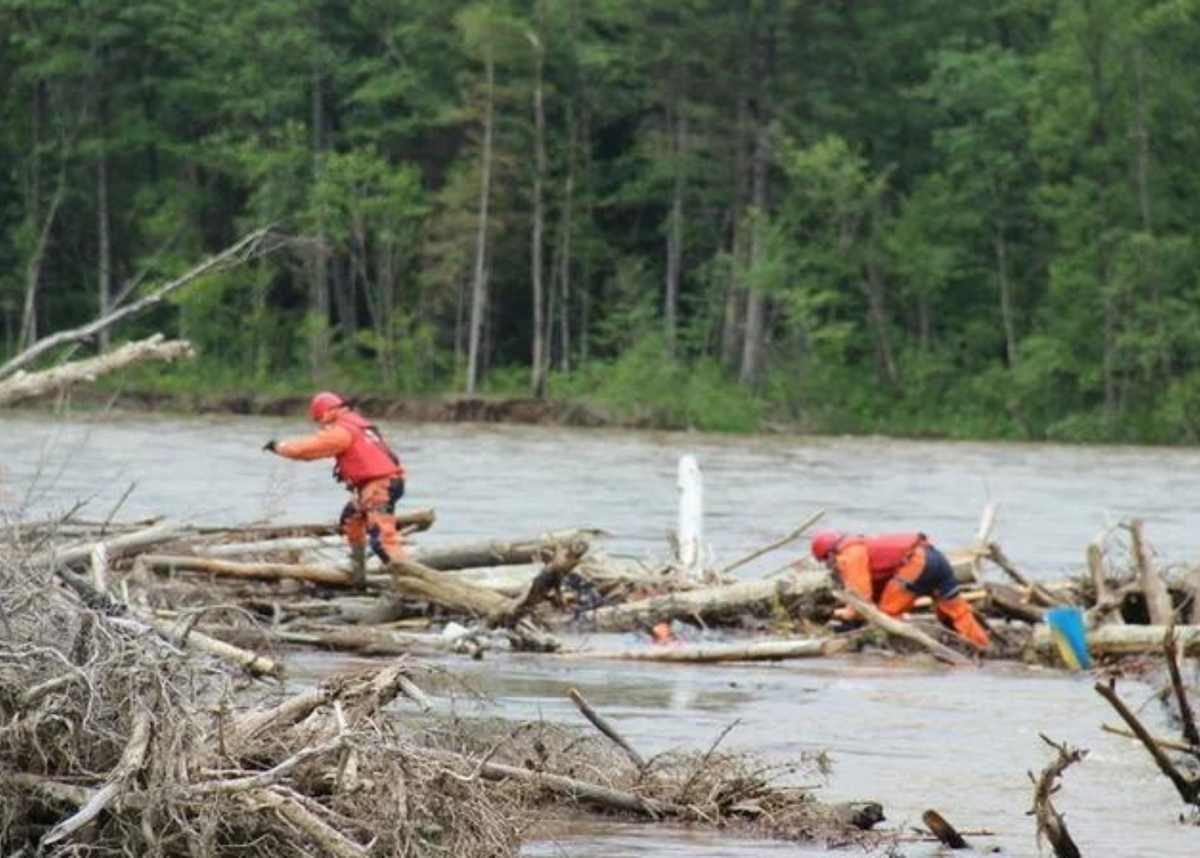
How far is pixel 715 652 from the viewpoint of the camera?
18.8 meters

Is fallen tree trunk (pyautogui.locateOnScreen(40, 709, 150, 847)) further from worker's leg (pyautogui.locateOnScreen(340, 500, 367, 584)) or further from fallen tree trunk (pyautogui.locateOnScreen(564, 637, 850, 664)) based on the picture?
worker's leg (pyautogui.locateOnScreen(340, 500, 367, 584))

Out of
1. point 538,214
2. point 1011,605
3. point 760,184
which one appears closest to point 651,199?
point 760,184

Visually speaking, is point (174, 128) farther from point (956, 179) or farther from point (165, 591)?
point (165, 591)

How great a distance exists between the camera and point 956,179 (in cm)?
7219

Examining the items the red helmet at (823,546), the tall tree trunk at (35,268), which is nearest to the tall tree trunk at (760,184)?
the tall tree trunk at (35,268)

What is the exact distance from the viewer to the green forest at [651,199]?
67750 mm

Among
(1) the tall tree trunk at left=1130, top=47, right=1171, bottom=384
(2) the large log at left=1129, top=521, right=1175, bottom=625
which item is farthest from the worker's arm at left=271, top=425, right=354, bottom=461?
(1) the tall tree trunk at left=1130, top=47, right=1171, bottom=384

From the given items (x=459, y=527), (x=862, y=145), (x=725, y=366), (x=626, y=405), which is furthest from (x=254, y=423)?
(x=459, y=527)

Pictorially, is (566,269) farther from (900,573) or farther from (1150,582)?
(1150,582)

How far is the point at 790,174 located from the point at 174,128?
60.5ft

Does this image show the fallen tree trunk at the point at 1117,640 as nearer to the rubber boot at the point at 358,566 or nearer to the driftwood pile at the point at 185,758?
the rubber boot at the point at 358,566

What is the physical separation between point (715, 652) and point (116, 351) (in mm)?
8001

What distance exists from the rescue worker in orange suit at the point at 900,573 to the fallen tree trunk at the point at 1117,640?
49cm

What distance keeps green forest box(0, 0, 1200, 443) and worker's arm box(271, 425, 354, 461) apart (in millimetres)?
44943
